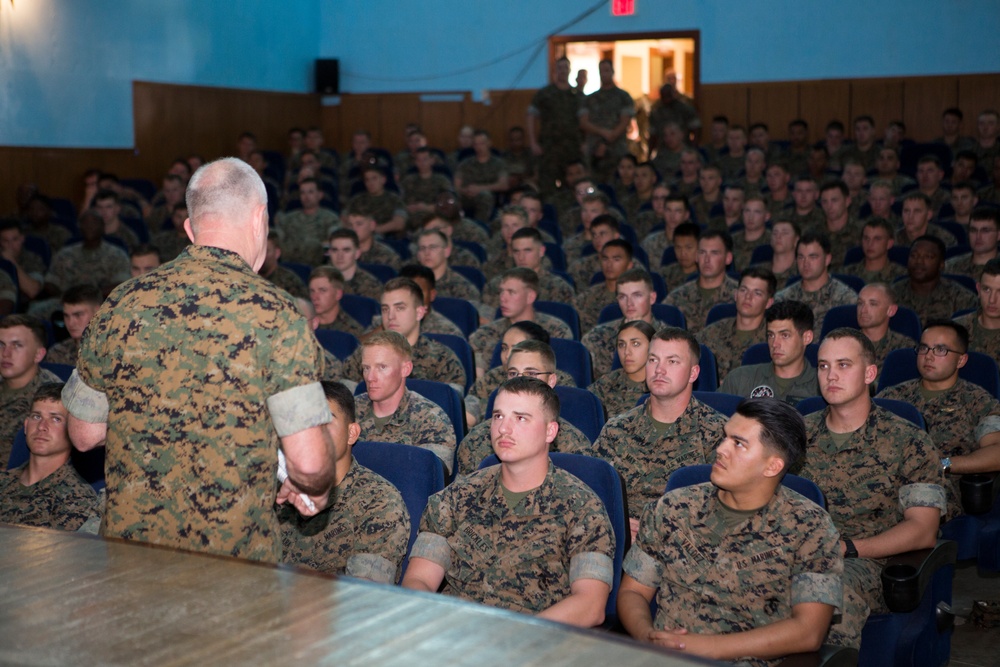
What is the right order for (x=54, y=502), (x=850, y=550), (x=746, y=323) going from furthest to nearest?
(x=746, y=323)
(x=54, y=502)
(x=850, y=550)

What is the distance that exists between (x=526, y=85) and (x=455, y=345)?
936cm

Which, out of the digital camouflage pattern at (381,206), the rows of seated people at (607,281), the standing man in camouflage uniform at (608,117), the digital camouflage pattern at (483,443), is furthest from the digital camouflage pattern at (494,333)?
the standing man in camouflage uniform at (608,117)

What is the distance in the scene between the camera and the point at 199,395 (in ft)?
6.74

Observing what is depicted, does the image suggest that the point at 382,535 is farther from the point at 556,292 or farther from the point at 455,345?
the point at 556,292

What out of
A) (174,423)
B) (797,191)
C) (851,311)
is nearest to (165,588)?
(174,423)

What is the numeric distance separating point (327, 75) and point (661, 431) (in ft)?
39.7

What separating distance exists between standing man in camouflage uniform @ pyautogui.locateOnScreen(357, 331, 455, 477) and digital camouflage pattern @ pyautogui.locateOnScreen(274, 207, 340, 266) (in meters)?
4.98

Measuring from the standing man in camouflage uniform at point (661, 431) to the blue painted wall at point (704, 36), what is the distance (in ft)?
31.3

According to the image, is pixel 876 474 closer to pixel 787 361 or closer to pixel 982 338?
pixel 787 361

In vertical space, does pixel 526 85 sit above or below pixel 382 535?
above

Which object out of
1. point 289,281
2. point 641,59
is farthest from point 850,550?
point 641,59

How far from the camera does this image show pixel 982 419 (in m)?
4.29

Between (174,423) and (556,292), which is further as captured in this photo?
(556,292)

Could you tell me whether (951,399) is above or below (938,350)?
below
